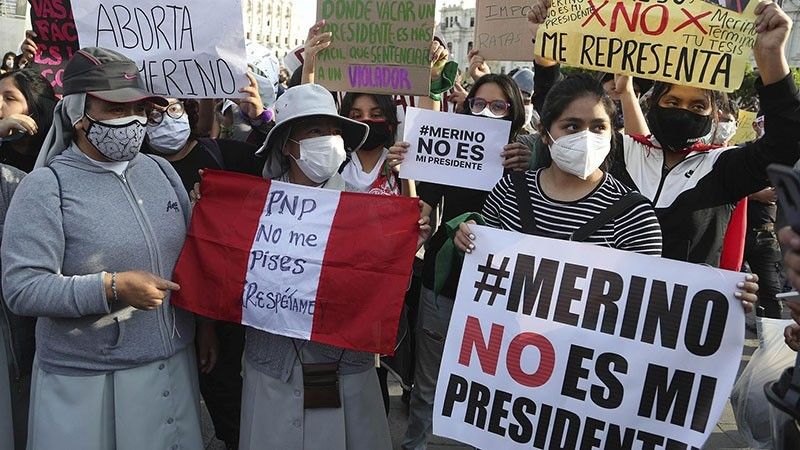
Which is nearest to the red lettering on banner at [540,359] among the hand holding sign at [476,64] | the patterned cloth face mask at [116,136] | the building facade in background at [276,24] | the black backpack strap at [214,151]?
the patterned cloth face mask at [116,136]

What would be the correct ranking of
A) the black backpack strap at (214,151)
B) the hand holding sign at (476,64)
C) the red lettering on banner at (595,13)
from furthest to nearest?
the hand holding sign at (476,64) → the black backpack strap at (214,151) → the red lettering on banner at (595,13)

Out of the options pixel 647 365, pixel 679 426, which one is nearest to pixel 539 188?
pixel 647 365

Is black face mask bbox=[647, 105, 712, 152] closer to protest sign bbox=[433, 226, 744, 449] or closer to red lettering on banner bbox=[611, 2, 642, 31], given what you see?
red lettering on banner bbox=[611, 2, 642, 31]

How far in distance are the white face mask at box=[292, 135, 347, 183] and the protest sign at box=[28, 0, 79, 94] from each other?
2.20 m

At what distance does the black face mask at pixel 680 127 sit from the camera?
293 centimetres

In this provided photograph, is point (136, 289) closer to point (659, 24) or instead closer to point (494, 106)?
point (494, 106)

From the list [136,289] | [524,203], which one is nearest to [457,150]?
[524,203]

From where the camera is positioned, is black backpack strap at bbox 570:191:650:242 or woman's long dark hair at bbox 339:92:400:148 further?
woman's long dark hair at bbox 339:92:400:148

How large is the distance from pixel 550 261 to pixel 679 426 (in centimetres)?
74

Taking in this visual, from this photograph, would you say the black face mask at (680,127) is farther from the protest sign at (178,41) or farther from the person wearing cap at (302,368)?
the protest sign at (178,41)

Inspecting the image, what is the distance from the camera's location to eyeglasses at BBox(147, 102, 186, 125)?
341 centimetres

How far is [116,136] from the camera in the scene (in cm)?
246

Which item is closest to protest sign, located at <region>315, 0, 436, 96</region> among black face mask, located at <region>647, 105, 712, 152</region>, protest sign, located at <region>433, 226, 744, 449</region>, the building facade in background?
black face mask, located at <region>647, 105, 712, 152</region>

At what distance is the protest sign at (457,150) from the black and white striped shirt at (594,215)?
0.80 meters
